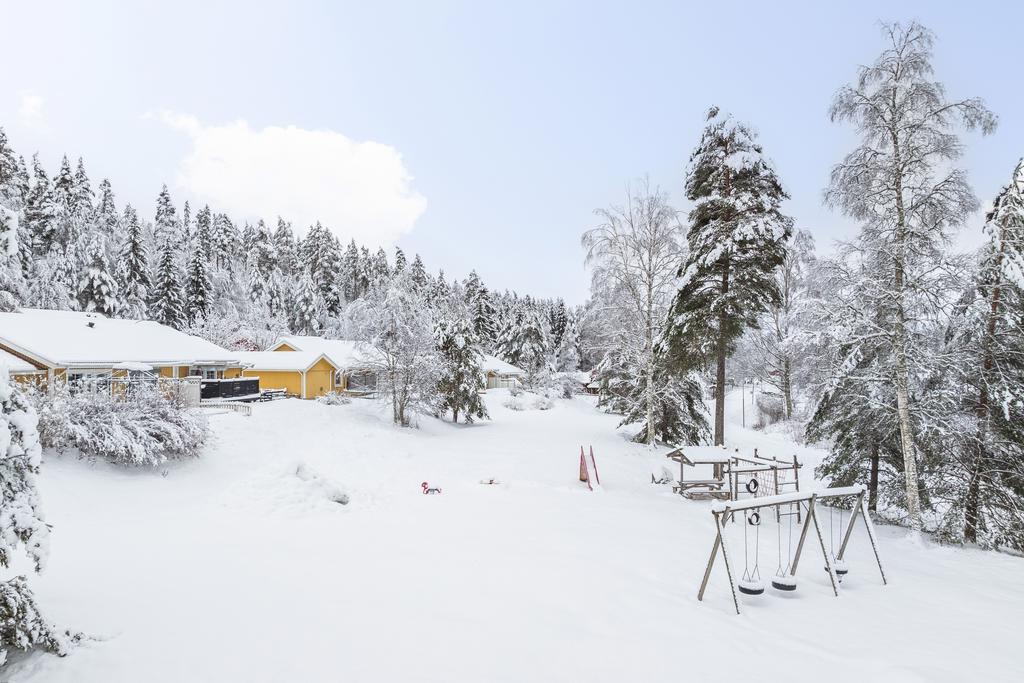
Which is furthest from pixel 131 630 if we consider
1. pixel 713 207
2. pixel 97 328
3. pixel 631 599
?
pixel 97 328

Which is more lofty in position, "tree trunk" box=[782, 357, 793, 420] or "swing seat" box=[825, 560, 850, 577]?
"tree trunk" box=[782, 357, 793, 420]

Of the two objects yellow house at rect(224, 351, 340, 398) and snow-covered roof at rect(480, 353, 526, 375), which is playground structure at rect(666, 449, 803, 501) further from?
snow-covered roof at rect(480, 353, 526, 375)

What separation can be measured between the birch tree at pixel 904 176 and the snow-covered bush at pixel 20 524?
50.5ft

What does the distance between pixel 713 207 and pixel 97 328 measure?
98.1 feet

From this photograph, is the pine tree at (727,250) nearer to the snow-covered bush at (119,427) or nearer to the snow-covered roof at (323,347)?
the snow-covered bush at (119,427)

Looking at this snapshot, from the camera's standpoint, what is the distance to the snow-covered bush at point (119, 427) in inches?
472

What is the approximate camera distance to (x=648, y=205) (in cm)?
2161

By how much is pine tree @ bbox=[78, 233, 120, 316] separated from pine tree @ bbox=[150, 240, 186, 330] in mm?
4976

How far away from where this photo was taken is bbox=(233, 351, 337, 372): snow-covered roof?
35625mm

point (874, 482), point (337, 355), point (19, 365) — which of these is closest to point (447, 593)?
point (874, 482)

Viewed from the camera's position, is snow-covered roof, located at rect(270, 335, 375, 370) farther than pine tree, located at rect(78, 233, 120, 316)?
No

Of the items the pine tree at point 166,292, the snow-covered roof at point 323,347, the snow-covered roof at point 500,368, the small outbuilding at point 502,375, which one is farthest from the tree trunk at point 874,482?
the pine tree at point 166,292

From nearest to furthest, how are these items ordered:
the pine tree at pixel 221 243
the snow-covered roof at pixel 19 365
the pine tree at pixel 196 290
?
1. the snow-covered roof at pixel 19 365
2. the pine tree at pixel 196 290
3. the pine tree at pixel 221 243

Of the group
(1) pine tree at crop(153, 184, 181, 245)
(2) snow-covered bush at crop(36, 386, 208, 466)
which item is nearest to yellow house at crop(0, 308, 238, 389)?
(2) snow-covered bush at crop(36, 386, 208, 466)
